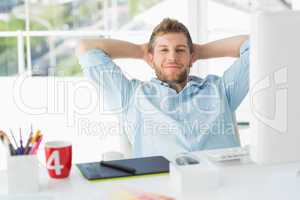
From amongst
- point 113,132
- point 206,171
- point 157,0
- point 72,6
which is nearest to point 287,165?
point 206,171

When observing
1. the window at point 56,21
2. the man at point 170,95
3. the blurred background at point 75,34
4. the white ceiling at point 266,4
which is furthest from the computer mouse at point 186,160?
the window at point 56,21

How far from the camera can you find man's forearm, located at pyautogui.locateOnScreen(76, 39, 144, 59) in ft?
7.54

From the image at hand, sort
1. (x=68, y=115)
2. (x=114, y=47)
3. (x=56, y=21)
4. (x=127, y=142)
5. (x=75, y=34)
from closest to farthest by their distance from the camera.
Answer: (x=127, y=142) → (x=114, y=47) → (x=68, y=115) → (x=75, y=34) → (x=56, y=21)

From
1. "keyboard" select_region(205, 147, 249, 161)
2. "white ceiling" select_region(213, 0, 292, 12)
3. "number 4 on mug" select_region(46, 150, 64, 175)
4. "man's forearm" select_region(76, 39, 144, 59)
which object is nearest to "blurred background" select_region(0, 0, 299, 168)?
"white ceiling" select_region(213, 0, 292, 12)

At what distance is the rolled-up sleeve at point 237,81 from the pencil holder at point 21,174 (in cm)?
121

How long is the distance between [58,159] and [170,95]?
0.95 meters

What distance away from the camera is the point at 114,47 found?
237 centimetres

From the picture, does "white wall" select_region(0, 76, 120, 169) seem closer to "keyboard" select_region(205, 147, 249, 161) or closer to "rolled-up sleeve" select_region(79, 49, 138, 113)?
"rolled-up sleeve" select_region(79, 49, 138, 113)

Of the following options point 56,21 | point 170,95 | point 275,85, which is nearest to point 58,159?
point 275,85

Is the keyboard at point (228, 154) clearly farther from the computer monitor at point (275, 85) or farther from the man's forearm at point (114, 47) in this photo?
the man's forearm at point (114, 47)

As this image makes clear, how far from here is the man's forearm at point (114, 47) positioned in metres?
2.30

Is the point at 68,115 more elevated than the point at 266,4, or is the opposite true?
the point at 266,4

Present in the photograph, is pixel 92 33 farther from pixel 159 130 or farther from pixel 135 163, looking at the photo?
pixel 135 163

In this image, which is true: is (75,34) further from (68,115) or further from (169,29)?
(169,29)
